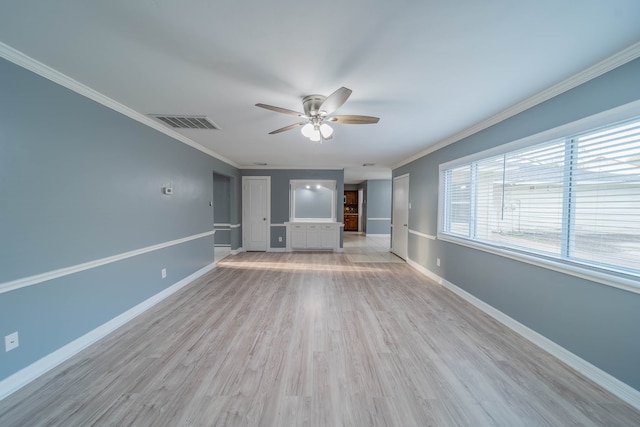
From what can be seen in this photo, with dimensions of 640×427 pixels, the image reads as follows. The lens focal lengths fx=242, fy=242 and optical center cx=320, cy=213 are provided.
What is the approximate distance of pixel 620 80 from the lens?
1747 millimetres

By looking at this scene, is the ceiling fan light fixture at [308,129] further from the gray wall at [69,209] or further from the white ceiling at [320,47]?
the gray wall at [69,209]

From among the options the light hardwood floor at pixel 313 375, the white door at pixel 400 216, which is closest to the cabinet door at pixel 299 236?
the white door at pixel 400 216

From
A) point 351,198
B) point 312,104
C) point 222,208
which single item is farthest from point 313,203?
point 312,104

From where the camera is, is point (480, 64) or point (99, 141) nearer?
point (480, 64)

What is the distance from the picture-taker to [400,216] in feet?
20.2

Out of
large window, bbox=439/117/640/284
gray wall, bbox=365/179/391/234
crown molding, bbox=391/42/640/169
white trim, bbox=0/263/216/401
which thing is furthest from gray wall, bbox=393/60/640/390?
gray wall, bbox=365/179/391/234

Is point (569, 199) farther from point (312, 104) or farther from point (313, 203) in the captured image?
point (313, 203)

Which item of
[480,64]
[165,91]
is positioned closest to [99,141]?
[165,91]

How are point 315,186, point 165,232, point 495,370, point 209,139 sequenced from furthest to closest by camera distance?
1. point 315,186
2. point 209,139
3. point 165,232
4. point 495,370

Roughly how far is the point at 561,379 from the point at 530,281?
0.86 m

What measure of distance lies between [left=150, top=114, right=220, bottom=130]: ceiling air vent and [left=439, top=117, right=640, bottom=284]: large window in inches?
143

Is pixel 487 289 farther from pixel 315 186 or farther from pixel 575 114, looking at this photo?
pixel 315 186

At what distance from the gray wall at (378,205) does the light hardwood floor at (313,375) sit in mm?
7026

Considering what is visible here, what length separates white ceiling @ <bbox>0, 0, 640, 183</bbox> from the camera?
1357 millimetres
